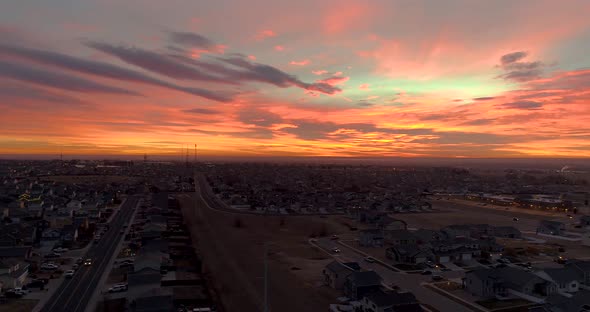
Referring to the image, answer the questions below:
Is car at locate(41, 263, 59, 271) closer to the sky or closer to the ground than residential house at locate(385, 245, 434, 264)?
closer to the ground

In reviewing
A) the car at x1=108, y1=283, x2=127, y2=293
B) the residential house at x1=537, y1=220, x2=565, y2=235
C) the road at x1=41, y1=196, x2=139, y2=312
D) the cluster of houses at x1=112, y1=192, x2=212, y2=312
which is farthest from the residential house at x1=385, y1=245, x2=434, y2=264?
the road at x1=41, y1=196, x2=139, y2=312

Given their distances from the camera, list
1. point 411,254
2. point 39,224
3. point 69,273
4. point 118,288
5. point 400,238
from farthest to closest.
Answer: point 39,224
point 400,238
point 411,254
point 69,273
point 118,288

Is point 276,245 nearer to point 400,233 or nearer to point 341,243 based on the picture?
point 341,243

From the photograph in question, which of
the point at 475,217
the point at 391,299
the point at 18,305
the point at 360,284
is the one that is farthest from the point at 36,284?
the point at 475,217

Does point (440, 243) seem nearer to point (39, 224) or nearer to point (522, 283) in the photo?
point (522, 283)

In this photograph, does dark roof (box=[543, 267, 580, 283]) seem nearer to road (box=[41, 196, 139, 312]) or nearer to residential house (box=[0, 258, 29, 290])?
road (box=[41, 196, 139, 312])

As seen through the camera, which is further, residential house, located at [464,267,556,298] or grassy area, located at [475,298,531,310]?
residential house, located at [464,267,556,298]

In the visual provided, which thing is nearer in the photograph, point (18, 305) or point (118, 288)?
point (18, 305)
